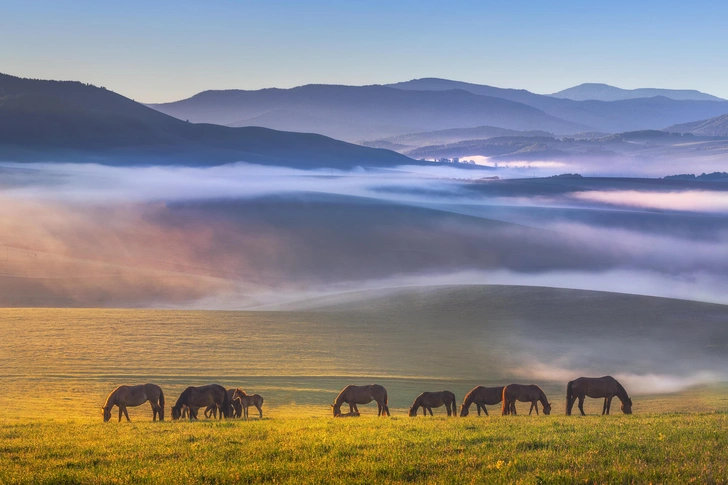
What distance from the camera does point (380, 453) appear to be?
14117 millimetres

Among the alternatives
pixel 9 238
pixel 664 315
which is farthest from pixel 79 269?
pixel 664 315

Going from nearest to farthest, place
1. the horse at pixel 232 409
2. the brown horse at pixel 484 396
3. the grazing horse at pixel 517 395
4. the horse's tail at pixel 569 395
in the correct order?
the horse's tail at pixel 569 395 → the grazing horse at pixel 517 395 → the horse at pixel 232 409 → the brown horse at pixel 484 396

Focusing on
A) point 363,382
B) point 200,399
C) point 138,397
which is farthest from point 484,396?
point 363,382

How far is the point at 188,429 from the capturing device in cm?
1945

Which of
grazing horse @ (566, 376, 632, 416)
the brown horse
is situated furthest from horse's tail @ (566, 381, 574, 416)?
the brown horse

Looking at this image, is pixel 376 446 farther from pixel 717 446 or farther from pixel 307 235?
pixel 307 235

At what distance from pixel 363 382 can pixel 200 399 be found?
1404cm

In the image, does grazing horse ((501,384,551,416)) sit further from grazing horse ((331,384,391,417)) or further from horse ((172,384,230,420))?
horse ((172,384,230,420))

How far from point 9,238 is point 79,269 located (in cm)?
2664

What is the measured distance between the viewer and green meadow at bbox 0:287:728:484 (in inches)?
512

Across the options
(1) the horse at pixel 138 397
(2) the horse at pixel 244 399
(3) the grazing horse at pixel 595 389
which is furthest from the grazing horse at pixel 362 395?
(3) the grazing horse at pixel 595 389

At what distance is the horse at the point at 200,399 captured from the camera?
2631 cm

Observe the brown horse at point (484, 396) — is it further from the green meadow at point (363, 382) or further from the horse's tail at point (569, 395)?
the horse's tail at point (569, 395)

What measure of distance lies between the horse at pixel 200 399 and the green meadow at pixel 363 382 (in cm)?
186
